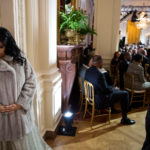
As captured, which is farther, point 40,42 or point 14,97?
point 40,42

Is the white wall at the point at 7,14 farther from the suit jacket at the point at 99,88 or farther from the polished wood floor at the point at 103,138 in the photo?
the polished wood floor at the point at 103,138

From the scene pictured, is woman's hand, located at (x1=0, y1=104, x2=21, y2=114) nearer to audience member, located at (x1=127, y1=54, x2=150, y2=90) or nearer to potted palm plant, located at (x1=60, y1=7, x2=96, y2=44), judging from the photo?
potted palm plant, located at (x1=60, y1=7, x2=96, y2=44)

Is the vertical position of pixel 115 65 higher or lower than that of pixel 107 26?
lower

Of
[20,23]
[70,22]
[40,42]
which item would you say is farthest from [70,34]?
[20,23]

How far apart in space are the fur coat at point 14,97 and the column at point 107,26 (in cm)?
405

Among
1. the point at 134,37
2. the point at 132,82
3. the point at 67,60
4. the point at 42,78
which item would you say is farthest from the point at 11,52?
the point at 134,37

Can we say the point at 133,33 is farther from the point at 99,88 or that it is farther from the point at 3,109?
the point at 3,109

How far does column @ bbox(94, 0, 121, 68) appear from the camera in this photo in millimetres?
5258

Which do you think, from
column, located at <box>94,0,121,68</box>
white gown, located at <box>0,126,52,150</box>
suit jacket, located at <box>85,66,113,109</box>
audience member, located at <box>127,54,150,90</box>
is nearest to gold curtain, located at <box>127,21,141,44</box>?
column, located at <box>94,0,121,68</box>

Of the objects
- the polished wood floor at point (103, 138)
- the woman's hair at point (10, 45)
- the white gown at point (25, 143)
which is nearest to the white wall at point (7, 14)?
the woman's hair at point (10, 45)

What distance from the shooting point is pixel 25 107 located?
1708mm

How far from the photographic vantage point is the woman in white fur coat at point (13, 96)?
1610 mm

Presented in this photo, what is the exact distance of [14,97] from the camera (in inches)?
65.4

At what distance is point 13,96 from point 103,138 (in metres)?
1.82
